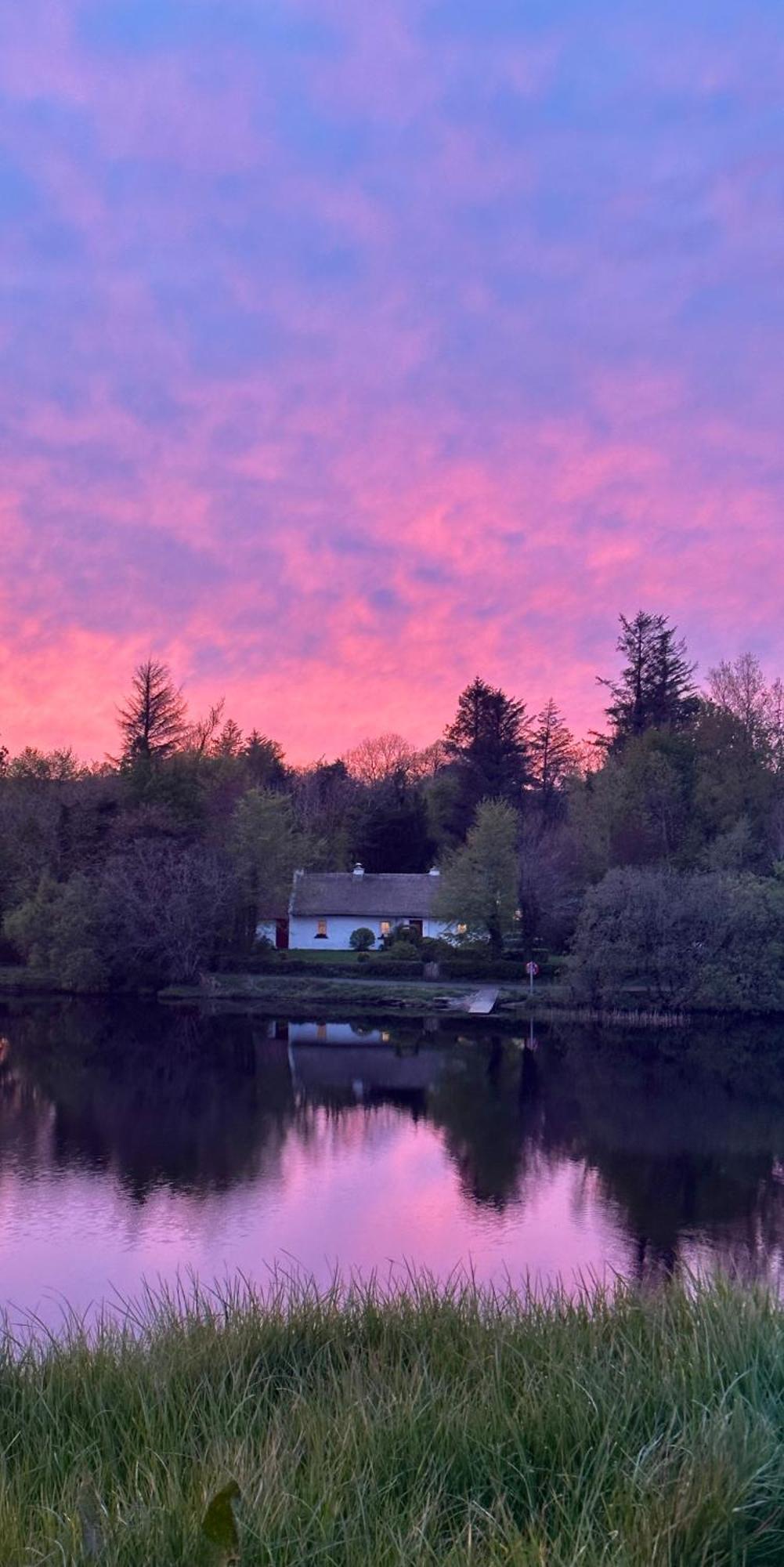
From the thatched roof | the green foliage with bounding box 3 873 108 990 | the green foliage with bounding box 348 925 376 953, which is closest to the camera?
the green foliage with bounding box 3 873 108 990

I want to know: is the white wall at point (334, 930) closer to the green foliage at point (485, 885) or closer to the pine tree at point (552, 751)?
the green foliage at point (485, 885)

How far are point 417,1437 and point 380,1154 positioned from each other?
58.4 ft

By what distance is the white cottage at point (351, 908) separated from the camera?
1906 inches

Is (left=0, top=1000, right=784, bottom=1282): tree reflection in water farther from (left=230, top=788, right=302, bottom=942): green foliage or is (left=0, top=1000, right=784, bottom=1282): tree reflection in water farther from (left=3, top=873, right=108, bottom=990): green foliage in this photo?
(left=230, top=788, right=302, bottom=942): green foliage

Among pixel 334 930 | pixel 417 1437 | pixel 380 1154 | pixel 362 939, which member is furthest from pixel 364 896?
pixel 417 1437

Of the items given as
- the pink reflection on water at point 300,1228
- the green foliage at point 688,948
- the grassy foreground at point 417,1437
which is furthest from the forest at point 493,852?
the grassy foreground at point 417,1437

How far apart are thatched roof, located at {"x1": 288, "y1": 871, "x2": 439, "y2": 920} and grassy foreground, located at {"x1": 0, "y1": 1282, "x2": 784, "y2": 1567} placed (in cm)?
4258

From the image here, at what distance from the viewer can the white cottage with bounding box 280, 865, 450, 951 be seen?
159 feet

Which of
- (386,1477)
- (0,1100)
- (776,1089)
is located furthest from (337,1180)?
(386,1477)

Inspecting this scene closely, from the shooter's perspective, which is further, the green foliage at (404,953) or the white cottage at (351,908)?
the white cottage at (351,908)

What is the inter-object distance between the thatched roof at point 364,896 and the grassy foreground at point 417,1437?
140 feet

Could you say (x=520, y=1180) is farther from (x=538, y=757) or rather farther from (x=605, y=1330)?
(x=538, y=757)

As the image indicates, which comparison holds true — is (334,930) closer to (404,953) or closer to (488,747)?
(404,953)

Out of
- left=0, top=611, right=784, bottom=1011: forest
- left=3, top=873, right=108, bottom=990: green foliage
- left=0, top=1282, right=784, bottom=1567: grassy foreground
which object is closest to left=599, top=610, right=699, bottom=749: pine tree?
left=0, top=611, right=784, bottom=1011: forest
